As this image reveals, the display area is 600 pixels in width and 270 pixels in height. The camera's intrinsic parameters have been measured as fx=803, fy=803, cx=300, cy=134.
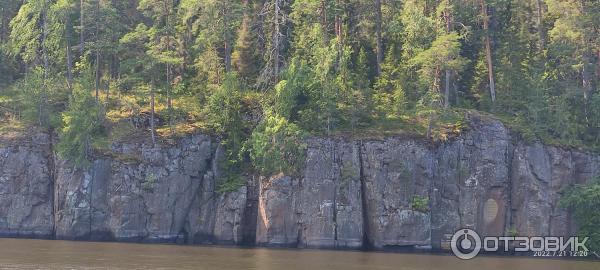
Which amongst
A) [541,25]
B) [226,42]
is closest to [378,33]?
[226,42]

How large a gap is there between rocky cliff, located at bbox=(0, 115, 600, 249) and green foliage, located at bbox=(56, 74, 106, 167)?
86 cm

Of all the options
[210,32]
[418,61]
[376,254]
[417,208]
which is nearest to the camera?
[376,254]

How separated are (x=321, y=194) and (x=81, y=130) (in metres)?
14.6

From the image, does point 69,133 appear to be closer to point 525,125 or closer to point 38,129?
point 38,129

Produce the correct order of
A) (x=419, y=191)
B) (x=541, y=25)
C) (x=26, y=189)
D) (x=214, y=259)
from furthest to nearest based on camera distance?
1. (x=541, y=25)
2. (x=26, y=189)
3. (x=419, y=191)
4. (x=214, y=259)

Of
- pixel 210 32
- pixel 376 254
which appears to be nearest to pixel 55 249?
pixel 376 254

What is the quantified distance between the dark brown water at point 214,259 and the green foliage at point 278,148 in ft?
17.9

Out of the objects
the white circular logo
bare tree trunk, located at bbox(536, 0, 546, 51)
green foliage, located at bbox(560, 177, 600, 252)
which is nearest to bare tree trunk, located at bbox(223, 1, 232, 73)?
the white circular logo

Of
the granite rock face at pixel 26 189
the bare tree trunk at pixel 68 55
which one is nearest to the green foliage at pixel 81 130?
the granite rock face at pixel 26 189

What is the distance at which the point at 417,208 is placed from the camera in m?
45.4

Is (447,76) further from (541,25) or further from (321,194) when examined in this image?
(321,194)

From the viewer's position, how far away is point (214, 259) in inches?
1481

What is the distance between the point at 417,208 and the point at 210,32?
60.8 feet

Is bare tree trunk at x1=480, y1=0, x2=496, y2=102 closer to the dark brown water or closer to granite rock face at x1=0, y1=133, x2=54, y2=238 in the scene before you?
the dark brown water
